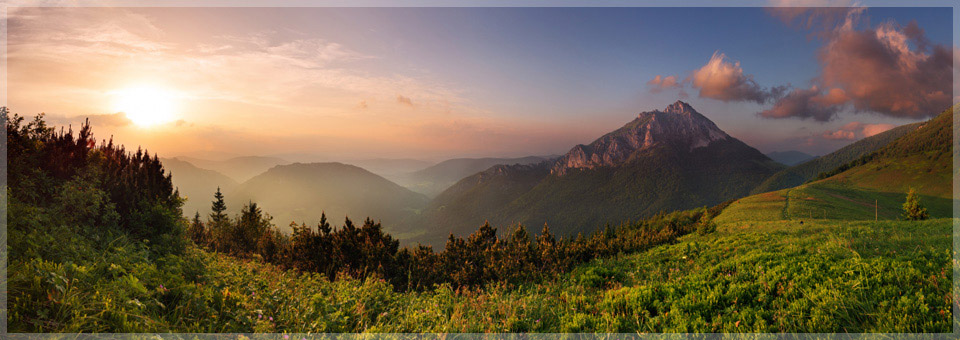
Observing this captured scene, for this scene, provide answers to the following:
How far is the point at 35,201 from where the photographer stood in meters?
8.67

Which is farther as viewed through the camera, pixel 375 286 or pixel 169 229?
pixel 169 229

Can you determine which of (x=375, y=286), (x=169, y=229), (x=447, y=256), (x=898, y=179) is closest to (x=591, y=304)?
(x=375, y=286)

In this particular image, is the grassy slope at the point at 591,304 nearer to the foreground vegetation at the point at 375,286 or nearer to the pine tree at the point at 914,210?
the foreground vegetation at the point at 375,286

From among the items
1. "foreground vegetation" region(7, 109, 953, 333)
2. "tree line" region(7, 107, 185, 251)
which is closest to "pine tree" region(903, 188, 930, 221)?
"foreground vegetation" region(7, 109, 953, 333)

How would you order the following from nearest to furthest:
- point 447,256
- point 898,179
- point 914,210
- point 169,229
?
1. point 169,229
2. point 447,256
3. point 914,210
4. point 898,179

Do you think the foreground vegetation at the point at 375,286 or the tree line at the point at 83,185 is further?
the tree line at the point at 83,185

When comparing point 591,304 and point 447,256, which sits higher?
point 591,304

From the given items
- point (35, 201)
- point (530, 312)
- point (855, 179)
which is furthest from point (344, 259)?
point (855, 179)

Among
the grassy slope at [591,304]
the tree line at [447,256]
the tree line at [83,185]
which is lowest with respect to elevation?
the tree line at [447,256]

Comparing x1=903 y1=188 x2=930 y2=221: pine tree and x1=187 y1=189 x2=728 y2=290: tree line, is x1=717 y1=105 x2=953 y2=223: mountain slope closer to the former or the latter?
x1=903 y1=188 x2=930 y2=221: pine tree

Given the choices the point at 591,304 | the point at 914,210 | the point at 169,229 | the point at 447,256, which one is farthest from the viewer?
Result: the point at 914,210

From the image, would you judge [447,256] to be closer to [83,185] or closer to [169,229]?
[169,229]

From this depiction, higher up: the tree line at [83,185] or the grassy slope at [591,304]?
the tree line at [83,185]

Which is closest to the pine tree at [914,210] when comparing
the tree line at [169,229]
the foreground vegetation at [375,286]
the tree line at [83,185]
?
the tree line at [169,229]
